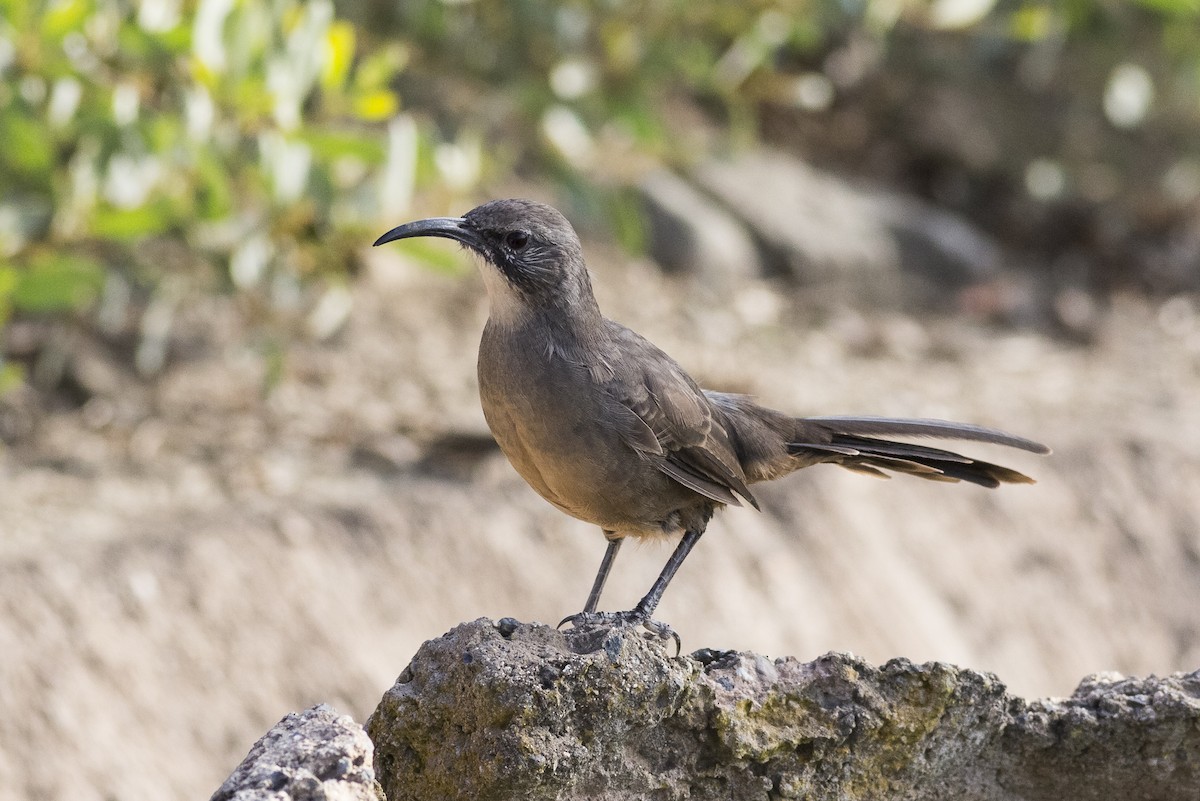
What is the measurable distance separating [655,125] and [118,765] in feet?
16.0

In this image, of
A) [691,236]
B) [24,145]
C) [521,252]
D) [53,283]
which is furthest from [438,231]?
[691,236]

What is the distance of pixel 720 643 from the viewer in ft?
23.5

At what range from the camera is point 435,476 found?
24.3 feet

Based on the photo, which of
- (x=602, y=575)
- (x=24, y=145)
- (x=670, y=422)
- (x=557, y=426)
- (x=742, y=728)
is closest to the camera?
(x=742, y=728)

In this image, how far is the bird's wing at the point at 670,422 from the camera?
4.42m

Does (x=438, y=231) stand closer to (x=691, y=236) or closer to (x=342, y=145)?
(x=342, y=145)

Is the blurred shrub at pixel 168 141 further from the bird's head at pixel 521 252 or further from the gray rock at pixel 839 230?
the gray rock at pixel 839 230

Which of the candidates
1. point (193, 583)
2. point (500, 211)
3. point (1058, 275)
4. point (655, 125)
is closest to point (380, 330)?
point (655, 125)

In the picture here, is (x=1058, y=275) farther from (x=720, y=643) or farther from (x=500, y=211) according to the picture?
(x=500, y=211)

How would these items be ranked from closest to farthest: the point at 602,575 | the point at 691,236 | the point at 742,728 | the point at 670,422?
the point at 742,728 < the point at 670,422 < the point at 602,575 < the point at 691,236

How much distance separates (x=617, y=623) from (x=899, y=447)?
1.43m

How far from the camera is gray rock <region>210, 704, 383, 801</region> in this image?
3.10m

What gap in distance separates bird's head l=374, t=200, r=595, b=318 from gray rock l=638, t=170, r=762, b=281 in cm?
566

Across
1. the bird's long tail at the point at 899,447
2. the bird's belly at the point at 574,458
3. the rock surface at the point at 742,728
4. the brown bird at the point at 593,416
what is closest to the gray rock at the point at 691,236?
the bird's long tail at the point at 899,447
